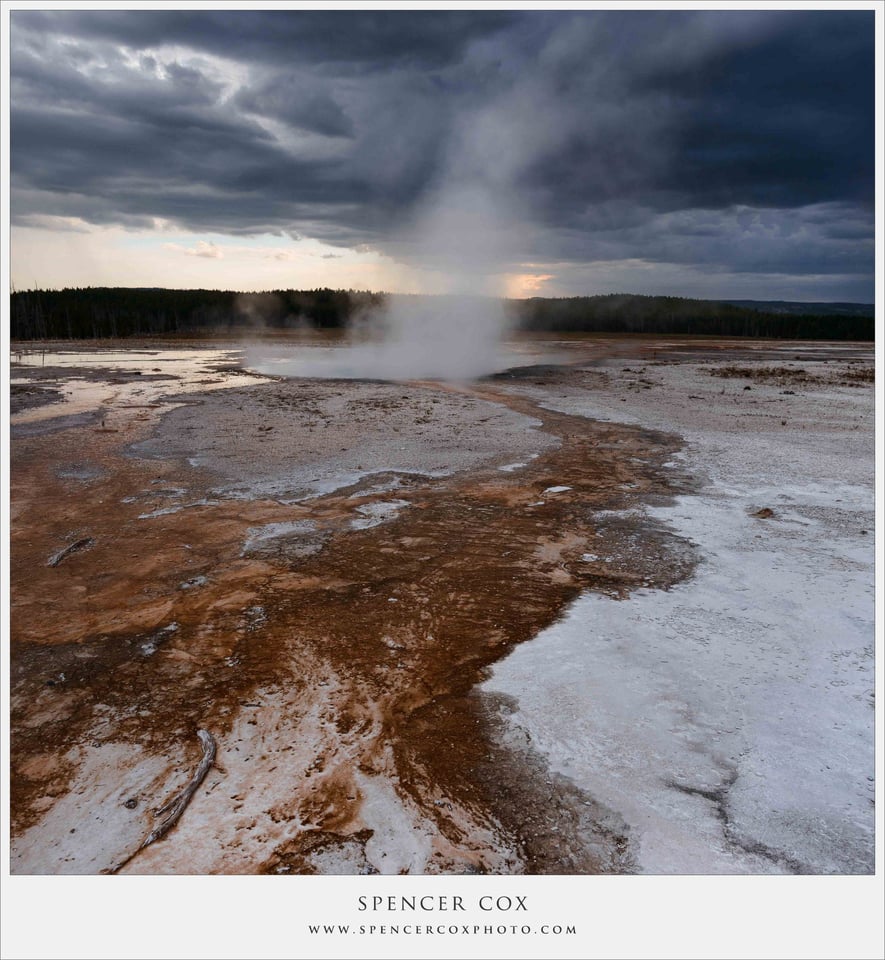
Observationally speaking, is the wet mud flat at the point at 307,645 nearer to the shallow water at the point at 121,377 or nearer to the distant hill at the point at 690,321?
the shallow water at the point at 121,377

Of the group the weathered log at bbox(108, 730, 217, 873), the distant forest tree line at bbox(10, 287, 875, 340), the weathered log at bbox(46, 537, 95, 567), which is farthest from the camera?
the distant forest tree line at bbox(10, 287, 875, 340)

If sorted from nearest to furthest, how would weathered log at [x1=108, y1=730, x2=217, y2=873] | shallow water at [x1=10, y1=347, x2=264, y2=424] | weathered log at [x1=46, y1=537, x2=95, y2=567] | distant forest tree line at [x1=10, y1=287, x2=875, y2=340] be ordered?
weathered log at [x1=108, y1=730, x2=217, y2=873], weathered log at [x1=46, y1=537, x2=95, y2=567], shallow water at [x1=10, y1=347, x2=264, y2=424], distant forest tree line at [x1=10, y1=287, x2=875, y2=340]

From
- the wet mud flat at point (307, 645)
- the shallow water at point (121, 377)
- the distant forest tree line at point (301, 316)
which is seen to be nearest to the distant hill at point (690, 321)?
the distant forest tree line at point (301, 316)

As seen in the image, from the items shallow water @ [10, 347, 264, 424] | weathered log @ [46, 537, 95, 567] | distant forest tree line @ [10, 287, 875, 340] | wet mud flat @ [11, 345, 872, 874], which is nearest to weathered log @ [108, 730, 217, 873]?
wet mud flat @ [11, 345, 872, 874]

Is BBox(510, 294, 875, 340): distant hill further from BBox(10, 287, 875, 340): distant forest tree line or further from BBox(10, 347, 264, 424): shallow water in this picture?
BBox(10, 347, 264, 424): shallow water

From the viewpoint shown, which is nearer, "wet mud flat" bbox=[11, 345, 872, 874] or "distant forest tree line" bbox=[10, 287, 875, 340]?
"wet mud flat" bbox=[11, 345, 872, 874]

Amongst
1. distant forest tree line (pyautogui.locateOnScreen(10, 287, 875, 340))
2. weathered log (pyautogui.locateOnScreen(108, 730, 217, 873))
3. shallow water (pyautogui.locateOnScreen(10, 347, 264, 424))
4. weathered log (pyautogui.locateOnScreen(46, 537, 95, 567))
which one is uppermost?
distant forest tree line (pyautogui.locateOnScreen(10, 287, 875, 340))
